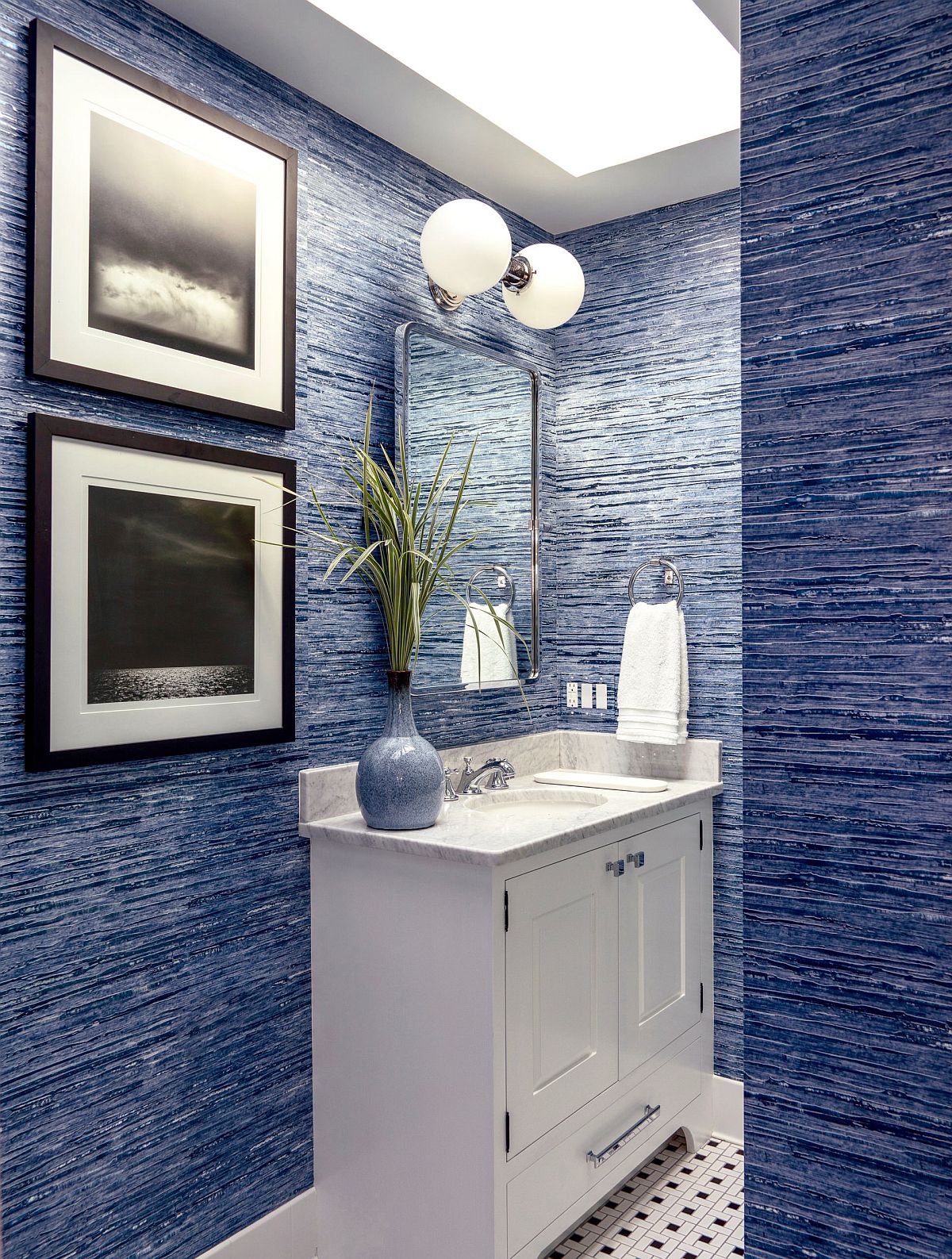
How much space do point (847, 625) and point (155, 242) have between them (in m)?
1.57

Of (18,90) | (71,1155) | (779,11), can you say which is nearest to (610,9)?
(18,90)

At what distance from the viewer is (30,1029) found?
1.54m

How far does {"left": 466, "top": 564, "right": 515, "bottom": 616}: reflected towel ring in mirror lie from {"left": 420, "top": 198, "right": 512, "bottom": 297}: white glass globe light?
0.73 metres

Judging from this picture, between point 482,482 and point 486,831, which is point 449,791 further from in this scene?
point 482,482

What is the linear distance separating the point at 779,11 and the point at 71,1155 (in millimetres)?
1873

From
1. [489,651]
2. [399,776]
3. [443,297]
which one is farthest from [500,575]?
[399,776]

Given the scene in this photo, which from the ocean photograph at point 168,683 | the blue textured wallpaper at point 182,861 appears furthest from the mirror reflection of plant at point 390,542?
the ocean photograph at point 168,683

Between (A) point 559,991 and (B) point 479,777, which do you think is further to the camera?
(B) point 479,777

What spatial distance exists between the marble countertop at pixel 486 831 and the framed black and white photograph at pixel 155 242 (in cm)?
89

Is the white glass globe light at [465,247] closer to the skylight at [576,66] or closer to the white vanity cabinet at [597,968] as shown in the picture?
the skylight at [576,66]

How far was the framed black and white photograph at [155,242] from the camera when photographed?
1.56 m

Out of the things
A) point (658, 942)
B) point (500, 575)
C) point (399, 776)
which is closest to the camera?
point (399, 776)

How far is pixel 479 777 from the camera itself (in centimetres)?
243

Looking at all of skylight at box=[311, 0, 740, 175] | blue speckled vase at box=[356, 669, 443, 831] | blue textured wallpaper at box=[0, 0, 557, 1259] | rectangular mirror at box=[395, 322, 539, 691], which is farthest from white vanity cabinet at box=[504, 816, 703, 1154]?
skylight at box=[311, 0, 740, 175]
